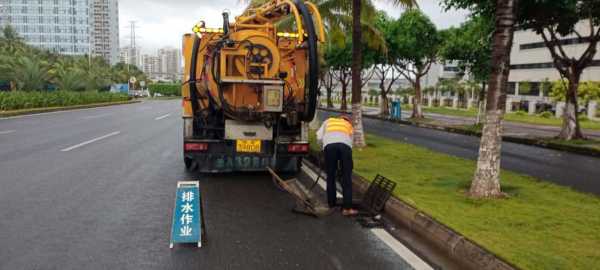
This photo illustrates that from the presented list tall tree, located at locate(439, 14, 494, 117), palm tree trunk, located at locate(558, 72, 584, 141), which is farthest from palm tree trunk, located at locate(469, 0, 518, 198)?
tall tree, located at locate(439, 14, 494, 117)

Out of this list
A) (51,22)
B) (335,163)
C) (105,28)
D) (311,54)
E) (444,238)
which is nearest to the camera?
(444,238)

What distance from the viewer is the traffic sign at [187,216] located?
545 centimetres

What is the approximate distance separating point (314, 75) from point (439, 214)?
3.53 m

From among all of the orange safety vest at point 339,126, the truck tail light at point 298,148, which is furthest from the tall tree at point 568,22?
the orange safety vest at point 339,126

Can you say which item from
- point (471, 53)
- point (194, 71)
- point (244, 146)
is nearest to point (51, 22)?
point (471, 53)

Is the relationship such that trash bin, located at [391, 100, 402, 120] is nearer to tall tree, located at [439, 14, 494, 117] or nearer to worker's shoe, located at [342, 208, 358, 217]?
tall tree, located at [439, 14, 494, 117]

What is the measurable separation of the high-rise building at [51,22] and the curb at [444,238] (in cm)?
15004

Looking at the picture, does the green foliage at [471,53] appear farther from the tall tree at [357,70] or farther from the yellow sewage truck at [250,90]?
the yellow sewage truck at [250,90]

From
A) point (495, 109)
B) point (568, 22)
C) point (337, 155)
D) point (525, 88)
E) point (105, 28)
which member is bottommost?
point (337, 155)

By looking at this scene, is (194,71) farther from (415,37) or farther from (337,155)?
(415,37)

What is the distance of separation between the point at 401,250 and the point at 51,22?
153617 millimetres

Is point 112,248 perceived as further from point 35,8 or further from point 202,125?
point 35,8

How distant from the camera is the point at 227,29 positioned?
30.7 feet

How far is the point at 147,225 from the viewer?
6.30 meters
